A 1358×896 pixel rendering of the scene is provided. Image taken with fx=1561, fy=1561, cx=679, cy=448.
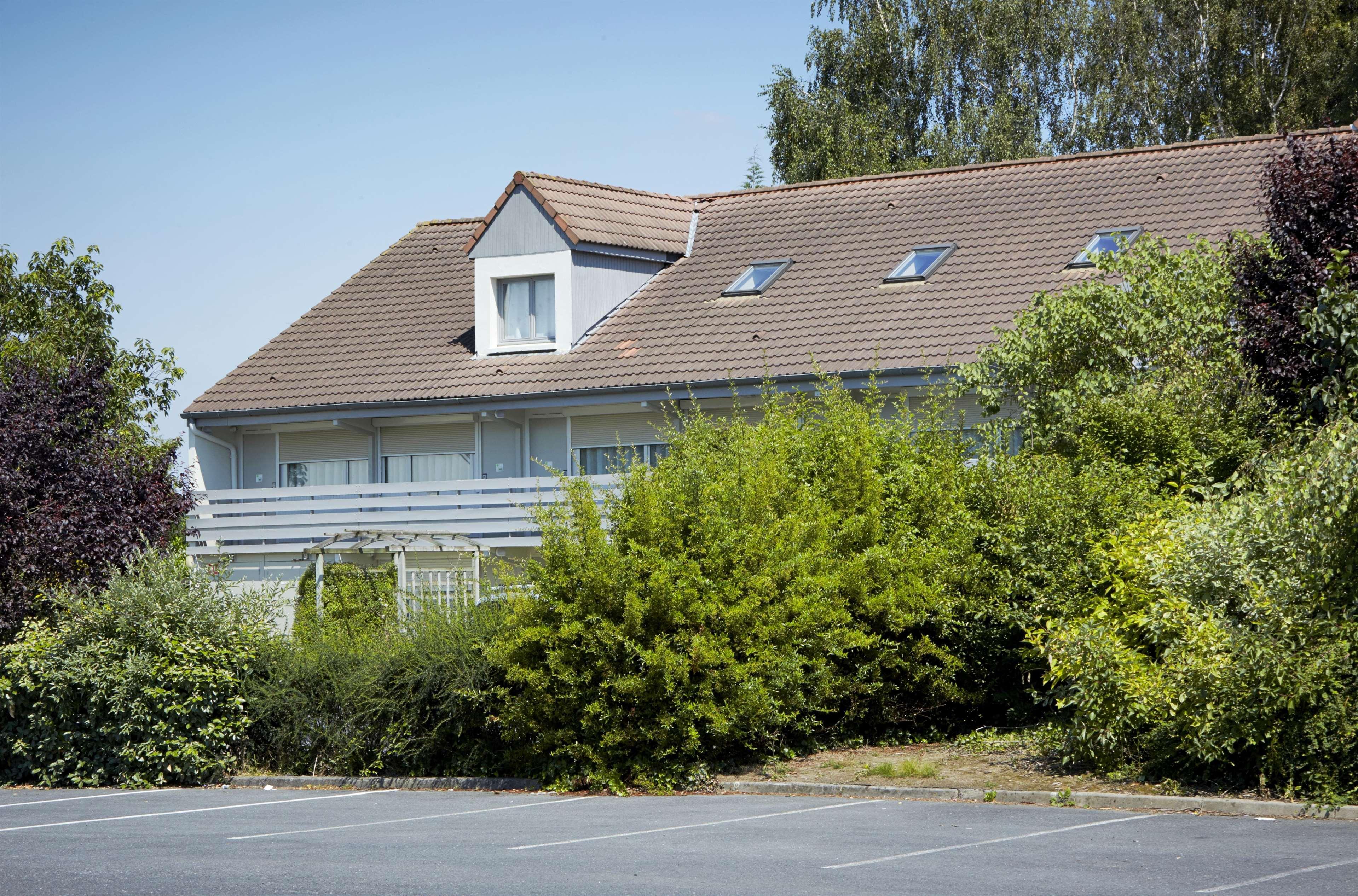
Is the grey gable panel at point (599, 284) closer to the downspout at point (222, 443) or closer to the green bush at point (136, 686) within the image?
the downspout at point (222, 443)

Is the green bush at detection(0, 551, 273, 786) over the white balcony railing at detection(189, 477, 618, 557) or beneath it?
beneath

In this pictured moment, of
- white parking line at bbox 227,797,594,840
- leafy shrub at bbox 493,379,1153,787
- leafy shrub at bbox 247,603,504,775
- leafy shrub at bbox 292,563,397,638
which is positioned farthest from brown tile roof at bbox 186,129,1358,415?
white parking line at bbox 227,797,594,840

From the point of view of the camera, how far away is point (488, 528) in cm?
2494

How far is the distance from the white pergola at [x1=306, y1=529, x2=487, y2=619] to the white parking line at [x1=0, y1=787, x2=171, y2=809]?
287 inches

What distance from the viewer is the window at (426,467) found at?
87.9 feet

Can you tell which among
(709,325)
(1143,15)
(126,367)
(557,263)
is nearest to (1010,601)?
(709,325)

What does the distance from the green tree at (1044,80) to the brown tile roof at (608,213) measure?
12.6 m

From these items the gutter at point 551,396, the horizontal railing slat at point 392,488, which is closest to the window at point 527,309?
the gutter at point 551,396

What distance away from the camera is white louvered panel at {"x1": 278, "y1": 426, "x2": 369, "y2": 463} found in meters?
27.6

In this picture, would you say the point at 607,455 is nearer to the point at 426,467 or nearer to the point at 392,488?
the point at 392,488

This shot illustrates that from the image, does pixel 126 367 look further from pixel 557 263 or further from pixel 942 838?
pixel 942 838

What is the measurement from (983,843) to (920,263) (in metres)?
15.6

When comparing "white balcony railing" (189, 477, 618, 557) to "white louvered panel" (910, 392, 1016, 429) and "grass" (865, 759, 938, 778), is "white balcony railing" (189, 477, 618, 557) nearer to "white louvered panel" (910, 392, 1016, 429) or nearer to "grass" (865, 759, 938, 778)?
"white louvered panel" (910, 392, 1016, 429)

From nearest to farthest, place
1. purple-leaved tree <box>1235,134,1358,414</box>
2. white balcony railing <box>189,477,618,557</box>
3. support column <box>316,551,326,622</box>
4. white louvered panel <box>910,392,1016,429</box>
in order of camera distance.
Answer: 1. purple-leaved tree <box>1235,134,1358,414</box>
2. white louvered panel <box>910,392,1016,429</box>
3. support column <box>316,551,326,622</box>
4. white balcony railing <box>189,477,618,557</box>
